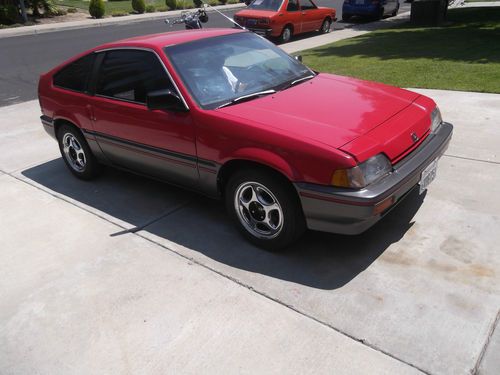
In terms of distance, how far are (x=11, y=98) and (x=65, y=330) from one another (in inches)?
312

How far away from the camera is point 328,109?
3.63m

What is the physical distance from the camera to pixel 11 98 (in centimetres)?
956

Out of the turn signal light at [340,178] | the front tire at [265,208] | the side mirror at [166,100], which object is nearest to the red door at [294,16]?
the side mirror at [166,100]

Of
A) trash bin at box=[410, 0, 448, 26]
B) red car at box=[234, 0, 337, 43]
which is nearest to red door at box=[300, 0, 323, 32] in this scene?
red car at box=[234, 0, 337, 43]


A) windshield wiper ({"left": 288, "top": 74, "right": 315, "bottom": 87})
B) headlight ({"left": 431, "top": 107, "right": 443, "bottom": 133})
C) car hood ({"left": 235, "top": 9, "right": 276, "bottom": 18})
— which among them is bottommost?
car hood ({"left": 235, "top": 9, "right": 276, "bottom": 18})

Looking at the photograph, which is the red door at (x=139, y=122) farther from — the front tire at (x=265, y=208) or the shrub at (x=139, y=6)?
the shrub at (x=139, y=6)

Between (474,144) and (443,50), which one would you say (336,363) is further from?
(443,50)

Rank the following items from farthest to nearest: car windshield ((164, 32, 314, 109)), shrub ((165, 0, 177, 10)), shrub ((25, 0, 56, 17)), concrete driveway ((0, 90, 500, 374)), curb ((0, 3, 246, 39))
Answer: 1. shrub ((165, 0, 177, 10))
2. shrub ((25, 0, 56, 17))
3. curb ((0, 3, 246, 39))
4. car windshield ((164, 32, 314, 109))
5. concrete driveway ((0, 90, 500, 374))

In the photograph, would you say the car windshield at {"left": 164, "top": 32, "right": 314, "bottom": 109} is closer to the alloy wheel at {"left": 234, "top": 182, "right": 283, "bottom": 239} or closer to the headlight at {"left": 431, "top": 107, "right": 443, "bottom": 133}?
the alloy wheel at {"left": 234, "top": 182, "right": 283, "bottom": 239}

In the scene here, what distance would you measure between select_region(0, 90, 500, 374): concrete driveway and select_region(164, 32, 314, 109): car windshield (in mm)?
1140

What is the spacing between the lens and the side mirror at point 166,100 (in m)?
3.78

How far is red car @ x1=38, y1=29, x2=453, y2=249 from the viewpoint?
318cm

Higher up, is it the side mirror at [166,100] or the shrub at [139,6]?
the side mirror at [166,100]

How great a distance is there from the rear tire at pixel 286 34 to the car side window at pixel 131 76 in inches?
435
